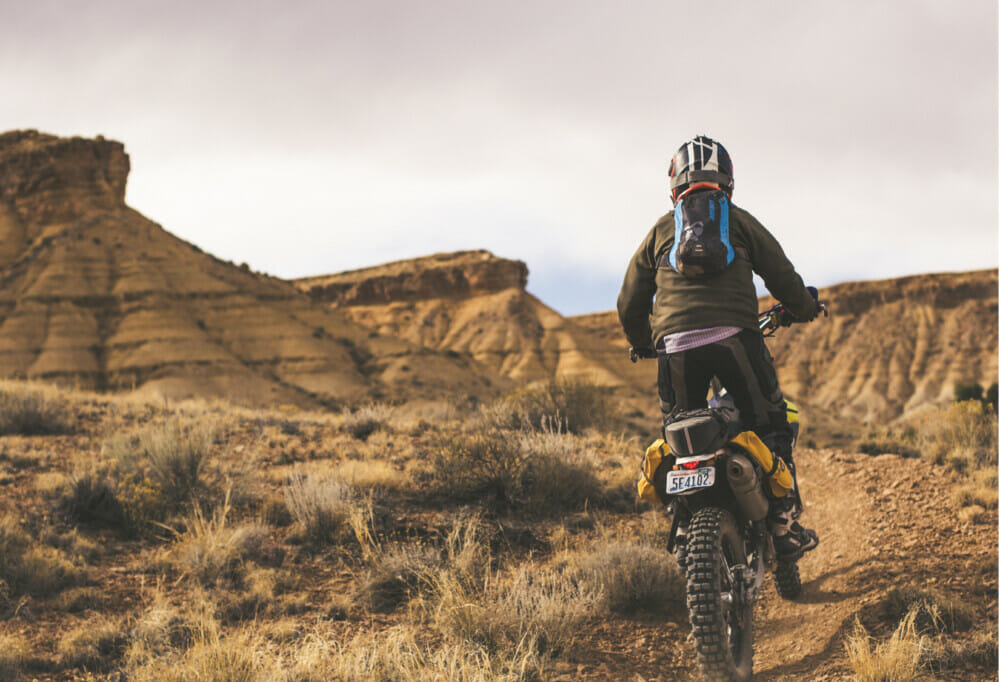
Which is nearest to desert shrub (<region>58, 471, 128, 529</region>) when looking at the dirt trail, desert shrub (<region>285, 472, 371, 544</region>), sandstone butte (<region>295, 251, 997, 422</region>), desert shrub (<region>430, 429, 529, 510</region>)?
desert shrub (<region>285, 472, 371, 544</region>)

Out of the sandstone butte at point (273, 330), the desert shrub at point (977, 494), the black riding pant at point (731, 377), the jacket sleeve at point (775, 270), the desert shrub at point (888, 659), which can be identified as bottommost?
the desert shrub at point (888, 659)

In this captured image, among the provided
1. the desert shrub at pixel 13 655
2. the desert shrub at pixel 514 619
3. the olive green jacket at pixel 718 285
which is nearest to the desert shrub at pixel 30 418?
the desert shrub at pixel 13 655

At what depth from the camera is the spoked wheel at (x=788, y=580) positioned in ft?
17.5

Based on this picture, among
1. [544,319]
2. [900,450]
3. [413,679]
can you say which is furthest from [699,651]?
[544,319]

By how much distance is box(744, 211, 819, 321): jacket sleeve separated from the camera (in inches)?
169

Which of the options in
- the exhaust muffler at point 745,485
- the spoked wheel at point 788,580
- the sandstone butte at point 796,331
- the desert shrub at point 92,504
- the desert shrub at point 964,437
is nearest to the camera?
the exhaust muffler at point 745,485

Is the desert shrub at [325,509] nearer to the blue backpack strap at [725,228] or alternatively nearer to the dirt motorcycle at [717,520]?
the dirt motorcycle at [717,520]

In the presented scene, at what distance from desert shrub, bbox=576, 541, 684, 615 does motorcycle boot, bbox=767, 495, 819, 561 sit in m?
1.00

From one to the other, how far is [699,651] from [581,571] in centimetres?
214

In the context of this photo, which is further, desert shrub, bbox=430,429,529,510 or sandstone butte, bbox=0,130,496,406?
sandstone butte, bbox=0,130,496,406

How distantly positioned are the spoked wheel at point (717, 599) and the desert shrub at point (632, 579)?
127 cm

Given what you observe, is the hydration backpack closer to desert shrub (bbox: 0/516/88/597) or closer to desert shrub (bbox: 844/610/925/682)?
desert shrub (bbox: 844/610/925/682)

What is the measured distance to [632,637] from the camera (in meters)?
5.01

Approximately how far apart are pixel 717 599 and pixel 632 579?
5.96 feet
